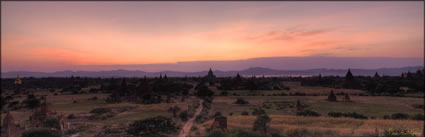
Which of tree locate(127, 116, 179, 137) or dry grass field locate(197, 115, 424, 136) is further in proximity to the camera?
tree locate(127, 116, 179, 137)

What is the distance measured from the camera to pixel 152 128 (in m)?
30.0

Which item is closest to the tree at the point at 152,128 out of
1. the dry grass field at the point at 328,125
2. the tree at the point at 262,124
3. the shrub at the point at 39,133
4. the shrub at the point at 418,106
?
the dry grass field at the point at 328,125

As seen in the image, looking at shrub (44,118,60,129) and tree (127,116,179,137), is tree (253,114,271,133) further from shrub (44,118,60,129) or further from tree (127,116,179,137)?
shrub (44,118,60,129)

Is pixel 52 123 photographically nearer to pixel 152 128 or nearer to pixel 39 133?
pixel 39 133

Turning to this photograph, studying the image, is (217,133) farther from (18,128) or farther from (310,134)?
(18,128)

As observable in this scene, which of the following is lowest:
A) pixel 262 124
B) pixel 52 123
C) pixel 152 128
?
pixel 152 128

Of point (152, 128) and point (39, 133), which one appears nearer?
point (39, 133)

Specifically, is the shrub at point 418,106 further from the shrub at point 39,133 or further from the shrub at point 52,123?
the shrub at point 52,123

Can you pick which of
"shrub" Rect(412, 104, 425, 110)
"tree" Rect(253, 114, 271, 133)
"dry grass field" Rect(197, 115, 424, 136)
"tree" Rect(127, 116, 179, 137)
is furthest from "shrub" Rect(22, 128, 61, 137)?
"shrub" Rect(412, 104, 425, 110)

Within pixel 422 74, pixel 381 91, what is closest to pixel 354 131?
→ pixel 381 91

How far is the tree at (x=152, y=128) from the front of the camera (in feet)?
90.9

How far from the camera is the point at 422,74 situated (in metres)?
86.3

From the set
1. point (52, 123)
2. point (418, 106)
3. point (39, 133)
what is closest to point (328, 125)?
point (418, 106)

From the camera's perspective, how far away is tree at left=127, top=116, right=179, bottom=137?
90.9ft
